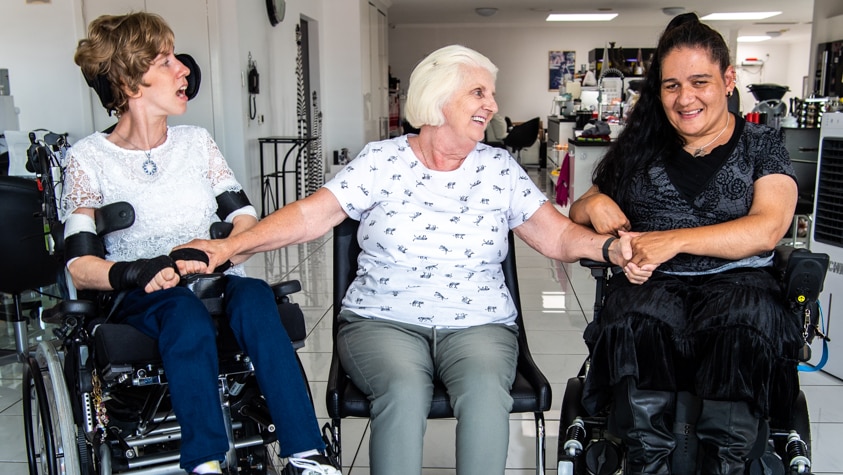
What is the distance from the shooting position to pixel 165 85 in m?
1.92

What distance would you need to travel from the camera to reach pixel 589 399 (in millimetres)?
1806

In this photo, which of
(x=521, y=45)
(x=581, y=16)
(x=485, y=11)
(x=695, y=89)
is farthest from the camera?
(x=521, y=45)

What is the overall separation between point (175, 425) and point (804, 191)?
3.97 m

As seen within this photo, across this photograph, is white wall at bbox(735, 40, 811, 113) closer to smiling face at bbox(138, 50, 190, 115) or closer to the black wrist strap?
the black wrist strap

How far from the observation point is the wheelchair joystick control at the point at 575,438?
1803 millimetres

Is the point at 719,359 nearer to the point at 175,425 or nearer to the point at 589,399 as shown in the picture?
the point at 589,399

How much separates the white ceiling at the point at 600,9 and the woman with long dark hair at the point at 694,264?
418 inches

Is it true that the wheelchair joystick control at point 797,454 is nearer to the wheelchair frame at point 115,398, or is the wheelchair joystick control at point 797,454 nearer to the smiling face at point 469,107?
the smiling face at point 469,107

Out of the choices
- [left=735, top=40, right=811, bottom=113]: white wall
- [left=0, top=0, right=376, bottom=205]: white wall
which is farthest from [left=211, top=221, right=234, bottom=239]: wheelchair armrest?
[left=735, top=40, right=811, bottom=113]: white wall

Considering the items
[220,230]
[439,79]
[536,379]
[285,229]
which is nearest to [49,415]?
[220,230]

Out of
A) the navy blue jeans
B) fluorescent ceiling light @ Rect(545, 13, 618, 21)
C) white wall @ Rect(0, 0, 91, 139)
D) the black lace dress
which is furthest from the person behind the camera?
fluorescent ceiling light @ Rect(545, 13, 618, 21)

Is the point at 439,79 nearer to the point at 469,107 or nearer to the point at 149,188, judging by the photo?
the point at 469,107

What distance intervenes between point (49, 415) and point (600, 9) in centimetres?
1304

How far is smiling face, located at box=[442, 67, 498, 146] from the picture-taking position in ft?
6.25
